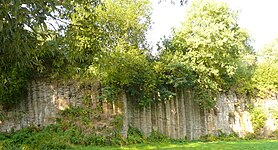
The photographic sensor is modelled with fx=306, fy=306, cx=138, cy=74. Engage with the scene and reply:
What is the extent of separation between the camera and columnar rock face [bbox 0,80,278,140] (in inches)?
469

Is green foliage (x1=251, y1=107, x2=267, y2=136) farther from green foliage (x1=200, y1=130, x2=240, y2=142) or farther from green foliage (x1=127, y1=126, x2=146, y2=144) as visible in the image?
green foliage (x1=127, y1=126, x2=146, y2=144)

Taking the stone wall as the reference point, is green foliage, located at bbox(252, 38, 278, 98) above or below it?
above

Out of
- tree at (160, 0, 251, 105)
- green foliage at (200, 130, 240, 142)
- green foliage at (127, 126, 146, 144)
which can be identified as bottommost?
green foliage at (200, 130, 240, 142)

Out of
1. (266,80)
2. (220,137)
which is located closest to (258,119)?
(266,80)

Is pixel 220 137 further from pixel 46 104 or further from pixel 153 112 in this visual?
pixel 46 104

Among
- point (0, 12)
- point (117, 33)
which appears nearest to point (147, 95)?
point (117, 33)

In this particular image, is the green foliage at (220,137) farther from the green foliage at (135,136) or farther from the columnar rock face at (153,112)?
the green foliage at (135,136)

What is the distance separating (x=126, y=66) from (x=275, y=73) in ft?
30.0

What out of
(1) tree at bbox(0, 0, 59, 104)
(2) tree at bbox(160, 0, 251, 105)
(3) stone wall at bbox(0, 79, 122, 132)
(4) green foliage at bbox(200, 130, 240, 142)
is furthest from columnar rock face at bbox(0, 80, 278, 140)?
(1) tree at bbox(0, 0, 59, 104)

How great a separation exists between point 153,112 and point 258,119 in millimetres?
6045

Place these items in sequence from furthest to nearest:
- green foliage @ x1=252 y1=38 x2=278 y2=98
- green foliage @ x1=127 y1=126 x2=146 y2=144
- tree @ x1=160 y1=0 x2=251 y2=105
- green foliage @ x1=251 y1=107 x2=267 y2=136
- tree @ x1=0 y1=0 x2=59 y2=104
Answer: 1. green foliage @ x1=252 y1=38 x2=278 y2=98
2. green foliage @ x1=251 y1=107 x2=267 y2=136
3. tree @ x1=160 y1=0 x2=251 y2=105
4. green foliage @ x1=127 y1=126 x2=146 y2=144
5. tree @ x1=0 y1=0 x2=59 y2=104

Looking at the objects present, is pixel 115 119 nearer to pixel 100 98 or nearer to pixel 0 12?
pixel 100 98

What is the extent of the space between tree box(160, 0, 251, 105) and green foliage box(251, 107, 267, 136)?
2670mm

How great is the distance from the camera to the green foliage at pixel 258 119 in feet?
51.6
